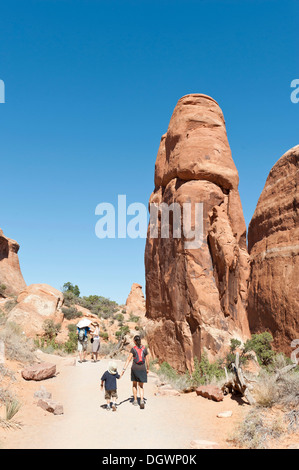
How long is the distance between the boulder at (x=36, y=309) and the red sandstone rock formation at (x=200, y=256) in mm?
7494

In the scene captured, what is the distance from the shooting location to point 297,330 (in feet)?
43.9

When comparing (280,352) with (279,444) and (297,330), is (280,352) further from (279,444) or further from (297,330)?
(279,444)

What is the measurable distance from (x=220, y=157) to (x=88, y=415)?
13.7 meters

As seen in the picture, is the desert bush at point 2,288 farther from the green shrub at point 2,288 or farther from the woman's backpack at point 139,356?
the woman's backpack at point 139,356

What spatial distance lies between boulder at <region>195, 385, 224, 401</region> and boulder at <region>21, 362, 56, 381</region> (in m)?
4.46

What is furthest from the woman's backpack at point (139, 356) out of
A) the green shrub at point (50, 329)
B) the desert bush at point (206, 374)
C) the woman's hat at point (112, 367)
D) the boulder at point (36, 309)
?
the boulder at point (36, 309)

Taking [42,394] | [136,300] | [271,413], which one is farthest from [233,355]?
[136,300]

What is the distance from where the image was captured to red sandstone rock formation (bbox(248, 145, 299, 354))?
14047 mm

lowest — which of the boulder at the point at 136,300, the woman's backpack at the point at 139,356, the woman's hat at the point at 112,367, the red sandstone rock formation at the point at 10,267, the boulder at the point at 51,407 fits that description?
the boulder at the point at 51,407


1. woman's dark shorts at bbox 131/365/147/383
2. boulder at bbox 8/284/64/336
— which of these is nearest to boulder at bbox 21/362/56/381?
woman's dark shorts at bbox 131/365/147/383

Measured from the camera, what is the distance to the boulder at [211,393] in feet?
28.4

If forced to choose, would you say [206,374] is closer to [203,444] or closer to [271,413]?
[271,413]

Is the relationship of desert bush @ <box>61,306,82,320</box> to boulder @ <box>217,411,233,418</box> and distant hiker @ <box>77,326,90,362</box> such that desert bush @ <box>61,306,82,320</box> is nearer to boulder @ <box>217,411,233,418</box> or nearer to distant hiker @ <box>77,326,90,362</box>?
distant hiker @ <box>77,326,90,362</box>

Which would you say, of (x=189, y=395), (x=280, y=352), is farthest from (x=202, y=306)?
(x=189, y=395)
